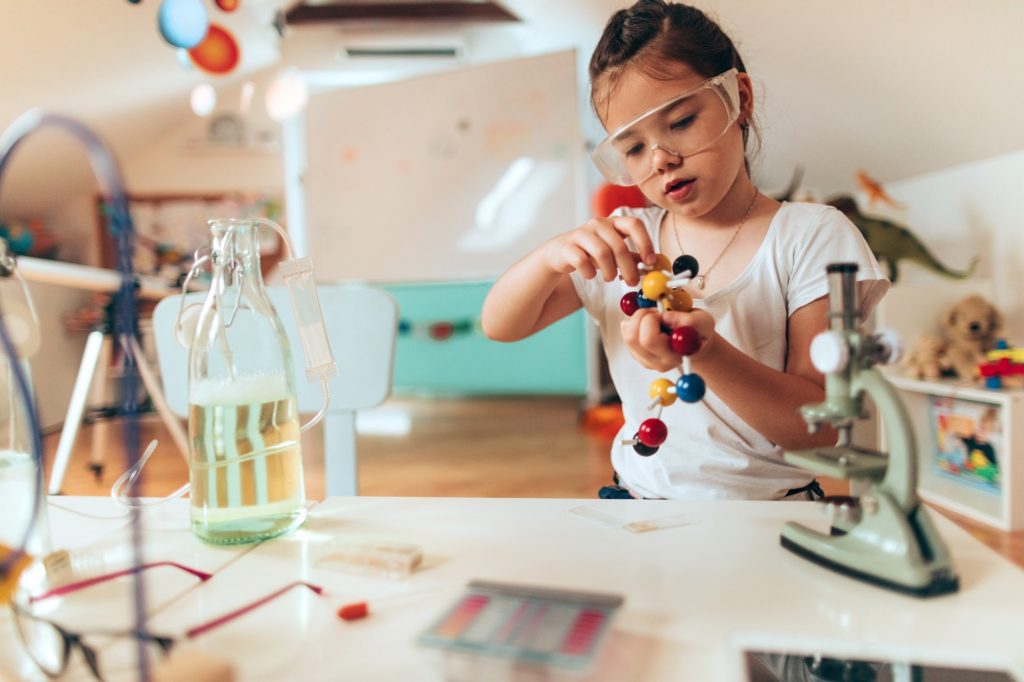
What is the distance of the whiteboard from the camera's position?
9.58 feet

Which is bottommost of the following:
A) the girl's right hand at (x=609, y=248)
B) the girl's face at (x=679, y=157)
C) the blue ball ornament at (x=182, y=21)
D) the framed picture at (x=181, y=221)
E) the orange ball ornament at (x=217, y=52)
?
the girl's right hand at (x=609, y=248)

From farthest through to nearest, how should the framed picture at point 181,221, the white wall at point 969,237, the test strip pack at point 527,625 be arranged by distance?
1. the framed picture at point 181,221
2. the white wall at point 969,237
3. the test strip pack at point 527,625

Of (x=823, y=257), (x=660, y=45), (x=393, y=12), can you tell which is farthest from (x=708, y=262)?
(x=393, y=12)

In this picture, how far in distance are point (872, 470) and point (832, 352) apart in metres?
0.08

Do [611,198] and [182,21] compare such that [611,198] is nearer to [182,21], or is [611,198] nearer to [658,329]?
[182,21]

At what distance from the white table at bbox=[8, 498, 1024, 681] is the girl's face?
1.11ft

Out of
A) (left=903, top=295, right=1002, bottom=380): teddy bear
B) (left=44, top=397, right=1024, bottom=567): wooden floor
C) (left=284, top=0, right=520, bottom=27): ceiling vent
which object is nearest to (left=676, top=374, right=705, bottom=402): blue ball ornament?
(left=44, top=397, right=1024, bottom=567): wooden floor

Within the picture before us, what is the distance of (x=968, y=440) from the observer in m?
1.93

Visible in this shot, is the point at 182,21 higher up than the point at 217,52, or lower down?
lower down

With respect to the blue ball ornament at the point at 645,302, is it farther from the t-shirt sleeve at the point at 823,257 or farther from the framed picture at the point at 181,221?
→ the framed picture at the point at 181,221

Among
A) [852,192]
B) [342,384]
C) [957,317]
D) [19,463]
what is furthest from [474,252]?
[19,463]

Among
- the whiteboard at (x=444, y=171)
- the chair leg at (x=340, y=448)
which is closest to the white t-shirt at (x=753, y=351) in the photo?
the chair leg at (x=340, y=448)

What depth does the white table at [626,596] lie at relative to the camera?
0.34 metres

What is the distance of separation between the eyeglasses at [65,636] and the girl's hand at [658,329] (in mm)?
261
